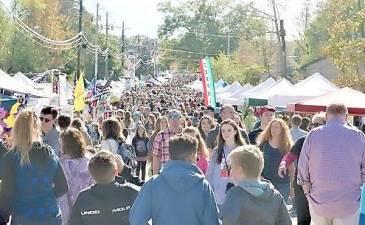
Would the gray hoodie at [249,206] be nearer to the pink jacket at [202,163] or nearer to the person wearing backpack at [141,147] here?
the pink jacket at [202,163]

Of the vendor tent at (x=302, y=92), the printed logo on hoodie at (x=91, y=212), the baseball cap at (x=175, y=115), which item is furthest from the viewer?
the vendor tent at (x=302, y=92)

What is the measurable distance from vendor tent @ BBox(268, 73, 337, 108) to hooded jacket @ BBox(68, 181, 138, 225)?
1578cm

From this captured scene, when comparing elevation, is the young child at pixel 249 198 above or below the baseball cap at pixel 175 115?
below

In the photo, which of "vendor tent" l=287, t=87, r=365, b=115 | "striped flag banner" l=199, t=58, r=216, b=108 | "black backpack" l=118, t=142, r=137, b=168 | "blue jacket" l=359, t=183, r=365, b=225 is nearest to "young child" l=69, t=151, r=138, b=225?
"blue jacket" l=359, t=183, r=365, b=225

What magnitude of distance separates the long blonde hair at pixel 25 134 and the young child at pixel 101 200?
953mm

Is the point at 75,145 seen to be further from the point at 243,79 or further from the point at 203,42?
the point at 203,42

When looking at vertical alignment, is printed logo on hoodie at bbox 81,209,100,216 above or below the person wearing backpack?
above

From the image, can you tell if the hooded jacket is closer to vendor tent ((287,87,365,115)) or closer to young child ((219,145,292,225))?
young child ((219,145,292,225))

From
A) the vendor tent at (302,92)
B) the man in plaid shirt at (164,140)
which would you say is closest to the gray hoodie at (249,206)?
the man in plaid shirt at (164,140)

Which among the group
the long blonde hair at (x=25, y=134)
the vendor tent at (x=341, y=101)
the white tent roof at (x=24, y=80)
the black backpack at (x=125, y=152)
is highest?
the white tent roof at (x=24, y=80)

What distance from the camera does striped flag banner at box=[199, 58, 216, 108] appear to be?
21.3 metres

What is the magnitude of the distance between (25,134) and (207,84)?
52.2 ft

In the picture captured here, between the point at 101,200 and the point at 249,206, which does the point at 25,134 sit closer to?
the point at 101,200

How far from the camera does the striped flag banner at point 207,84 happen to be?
21281 mm
